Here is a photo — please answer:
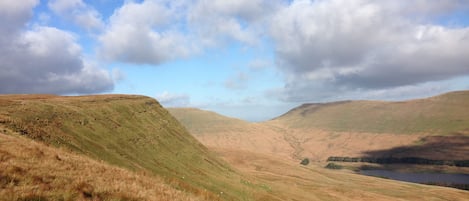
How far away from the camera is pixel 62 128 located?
40406 millimetres

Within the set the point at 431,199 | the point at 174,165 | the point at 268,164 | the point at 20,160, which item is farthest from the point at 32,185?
the point at 268,164

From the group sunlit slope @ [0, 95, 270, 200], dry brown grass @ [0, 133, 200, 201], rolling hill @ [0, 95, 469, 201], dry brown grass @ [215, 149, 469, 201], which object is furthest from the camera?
dry brown grass @ [215, 149, 469, 201]

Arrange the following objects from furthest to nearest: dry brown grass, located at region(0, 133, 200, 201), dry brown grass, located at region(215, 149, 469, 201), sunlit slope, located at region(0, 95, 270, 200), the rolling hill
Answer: dry brown grass, located at region(215, 149, 469, 201) < sunlit slope, located at region(0, 95, 270, 200) < the rolling hill < dry brown grass, located at region(0, 133, 200, 201)

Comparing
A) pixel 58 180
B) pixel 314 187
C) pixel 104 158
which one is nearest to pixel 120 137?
pixel 104 158

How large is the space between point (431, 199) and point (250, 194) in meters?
70.5

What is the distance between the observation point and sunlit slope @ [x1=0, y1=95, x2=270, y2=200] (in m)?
35.3

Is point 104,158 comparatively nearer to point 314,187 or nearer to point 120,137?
point 120,137

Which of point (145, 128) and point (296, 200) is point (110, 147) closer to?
point (145, 128)

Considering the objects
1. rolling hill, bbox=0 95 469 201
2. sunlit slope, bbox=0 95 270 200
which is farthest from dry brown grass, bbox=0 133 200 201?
sunlit slope, bbox=0 95 270 200

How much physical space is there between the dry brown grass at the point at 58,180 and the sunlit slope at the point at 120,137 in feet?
30.8

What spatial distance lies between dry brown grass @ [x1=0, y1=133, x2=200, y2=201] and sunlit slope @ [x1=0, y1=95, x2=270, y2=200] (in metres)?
9.40

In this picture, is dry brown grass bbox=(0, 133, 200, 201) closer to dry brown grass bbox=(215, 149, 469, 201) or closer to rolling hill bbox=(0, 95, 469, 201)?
rolling hill bbox=(0, 95, 469, 201)

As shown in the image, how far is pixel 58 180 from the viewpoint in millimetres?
17859

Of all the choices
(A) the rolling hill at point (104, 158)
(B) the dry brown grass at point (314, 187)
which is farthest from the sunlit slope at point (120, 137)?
(B) the dry brown grass at point (314, 187)
